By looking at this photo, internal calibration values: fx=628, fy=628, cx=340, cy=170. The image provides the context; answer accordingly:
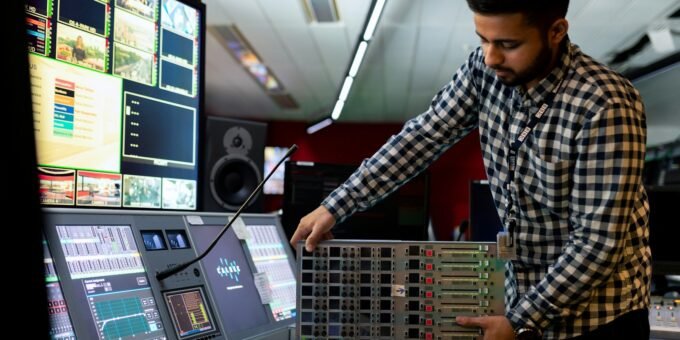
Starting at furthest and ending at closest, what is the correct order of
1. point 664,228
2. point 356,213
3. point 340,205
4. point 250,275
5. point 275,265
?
point 664,228
point 356,213
point 275,265
point 250,275
point 340,205

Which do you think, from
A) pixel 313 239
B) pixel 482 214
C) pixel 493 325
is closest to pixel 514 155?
pixel 493 325

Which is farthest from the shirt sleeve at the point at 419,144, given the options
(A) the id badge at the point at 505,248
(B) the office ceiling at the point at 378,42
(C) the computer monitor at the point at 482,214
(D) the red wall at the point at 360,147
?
(D) the red wall at the point at 360,147

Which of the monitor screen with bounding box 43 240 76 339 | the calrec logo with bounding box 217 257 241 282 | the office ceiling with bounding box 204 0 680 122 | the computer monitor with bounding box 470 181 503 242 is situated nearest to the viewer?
the monitor screen with bounding box 43 240 76 339

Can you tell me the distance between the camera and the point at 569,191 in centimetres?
125

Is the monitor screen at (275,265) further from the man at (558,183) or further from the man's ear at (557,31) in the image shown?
the man's ear at (557,31)

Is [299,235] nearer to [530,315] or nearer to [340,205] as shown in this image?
[340,205]

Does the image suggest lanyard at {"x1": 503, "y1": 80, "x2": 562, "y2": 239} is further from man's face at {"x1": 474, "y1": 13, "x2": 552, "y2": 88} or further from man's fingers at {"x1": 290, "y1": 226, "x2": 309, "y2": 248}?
man's fingers at {"x1": 290, "y1": 226, "x2": 309, "y2": 248}

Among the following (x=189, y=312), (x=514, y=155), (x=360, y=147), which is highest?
(x=360, y=147)

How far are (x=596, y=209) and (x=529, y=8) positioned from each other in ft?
1.30

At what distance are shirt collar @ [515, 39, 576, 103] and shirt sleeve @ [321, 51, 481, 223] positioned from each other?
20 centimetres

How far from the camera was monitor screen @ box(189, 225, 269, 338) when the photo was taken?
5.29 feet

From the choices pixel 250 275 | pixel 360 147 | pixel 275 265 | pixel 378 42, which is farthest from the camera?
pixel 360 147

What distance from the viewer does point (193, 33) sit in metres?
1.93

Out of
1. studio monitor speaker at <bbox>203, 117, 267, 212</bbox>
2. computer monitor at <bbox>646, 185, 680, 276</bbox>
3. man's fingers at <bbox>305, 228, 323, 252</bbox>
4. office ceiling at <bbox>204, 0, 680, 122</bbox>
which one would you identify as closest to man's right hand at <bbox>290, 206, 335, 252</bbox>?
man's fingers at <bbox>305, 228, 323, 252</bbox>
